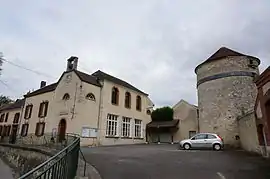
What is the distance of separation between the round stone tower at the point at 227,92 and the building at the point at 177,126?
932 cm

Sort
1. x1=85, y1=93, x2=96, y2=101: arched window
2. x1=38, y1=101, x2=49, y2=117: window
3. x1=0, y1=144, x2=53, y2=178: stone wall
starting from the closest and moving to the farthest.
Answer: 1. x1=0, y1=144, x2=53, y2=178: stone wall
2. x1=85, y1=93, x2=96, y2=101: arched window
3. x1=38, y1=101, x2=49, y2=117: window

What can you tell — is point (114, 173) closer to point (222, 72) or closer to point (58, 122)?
point (222, 72)

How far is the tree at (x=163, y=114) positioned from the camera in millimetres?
→ 35906

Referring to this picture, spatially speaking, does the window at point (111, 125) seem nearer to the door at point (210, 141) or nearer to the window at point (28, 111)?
the door at point (210, 141)

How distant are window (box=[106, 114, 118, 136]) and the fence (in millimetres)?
5721

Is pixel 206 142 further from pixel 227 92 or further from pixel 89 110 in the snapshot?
pixel 89 110

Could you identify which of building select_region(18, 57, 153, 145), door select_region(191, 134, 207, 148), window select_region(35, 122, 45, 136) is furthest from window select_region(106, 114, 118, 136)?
door select_region(191, 134, 207, 148)


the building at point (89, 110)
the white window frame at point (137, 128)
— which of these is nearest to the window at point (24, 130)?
the building at point (89, 110)

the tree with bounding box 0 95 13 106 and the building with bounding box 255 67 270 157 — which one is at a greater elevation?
the tree with bounding box 0 95 13 106

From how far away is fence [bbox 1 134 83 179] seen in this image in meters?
3.46

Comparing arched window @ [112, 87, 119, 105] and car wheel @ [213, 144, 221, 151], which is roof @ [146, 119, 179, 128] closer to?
arched window @ [112, 87, 119, 105]

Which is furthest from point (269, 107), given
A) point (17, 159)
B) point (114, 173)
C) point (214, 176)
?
point (17, 159)

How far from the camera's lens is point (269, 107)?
39.0ft

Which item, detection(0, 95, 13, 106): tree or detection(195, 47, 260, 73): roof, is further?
detection(0, 95, 13, 106): tree
